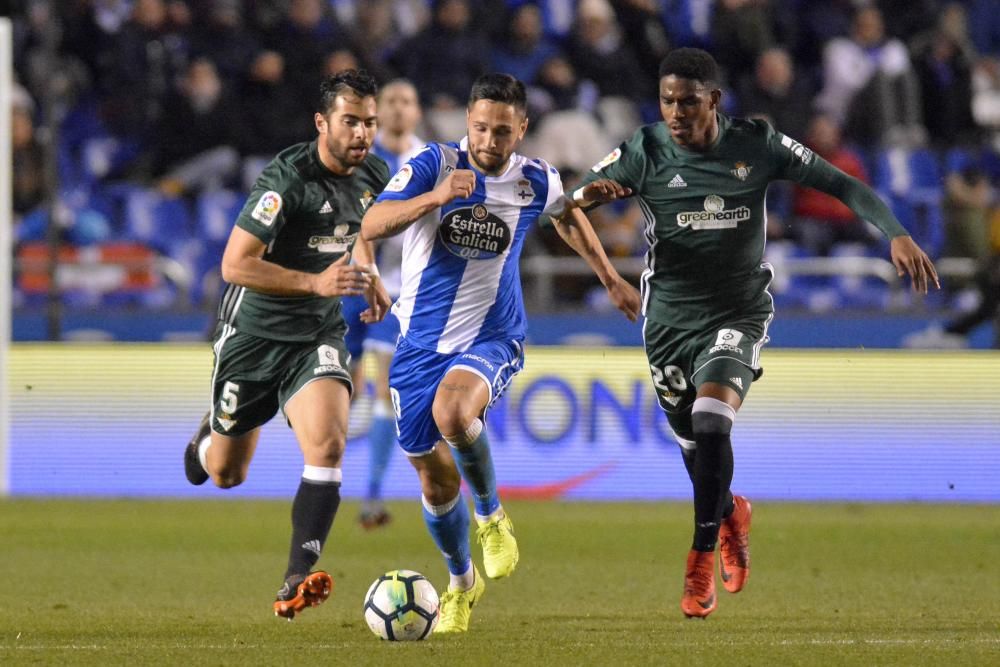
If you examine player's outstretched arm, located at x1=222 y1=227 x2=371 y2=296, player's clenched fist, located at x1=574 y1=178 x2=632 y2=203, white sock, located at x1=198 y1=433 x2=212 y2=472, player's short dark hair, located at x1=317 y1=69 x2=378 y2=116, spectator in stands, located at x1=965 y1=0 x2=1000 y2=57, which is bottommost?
white sock, located at x1=198 y1=433 x2=212 y2=472

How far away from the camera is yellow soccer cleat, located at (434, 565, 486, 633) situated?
725cm

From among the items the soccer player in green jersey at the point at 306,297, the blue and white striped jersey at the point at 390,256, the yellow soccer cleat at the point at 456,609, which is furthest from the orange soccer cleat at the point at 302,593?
the blue and white striped jersey at the point at 390,256

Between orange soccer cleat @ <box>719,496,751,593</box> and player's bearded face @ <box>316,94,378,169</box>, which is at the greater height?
player's bearded face @ <box>316,94,378,169</box>

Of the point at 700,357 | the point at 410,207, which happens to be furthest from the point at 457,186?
the point at 700,357

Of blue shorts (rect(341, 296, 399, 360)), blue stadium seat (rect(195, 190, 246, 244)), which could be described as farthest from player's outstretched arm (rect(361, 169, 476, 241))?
blue stadium seat (rect(195, 190, 246, 244))

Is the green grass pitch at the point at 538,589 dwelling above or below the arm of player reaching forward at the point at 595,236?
below

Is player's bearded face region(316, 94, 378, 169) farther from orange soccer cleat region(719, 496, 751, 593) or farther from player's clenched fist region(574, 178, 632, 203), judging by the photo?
orange soccer cleat region(719, 496, 751, 593)

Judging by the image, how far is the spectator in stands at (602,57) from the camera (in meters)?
17.1

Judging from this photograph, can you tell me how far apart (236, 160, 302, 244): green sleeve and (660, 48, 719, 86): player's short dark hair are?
5.46 feet

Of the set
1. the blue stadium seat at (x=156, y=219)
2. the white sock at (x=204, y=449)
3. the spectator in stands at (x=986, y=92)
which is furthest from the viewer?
the spectator in stands at (x=986, y=92)

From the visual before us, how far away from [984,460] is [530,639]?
303 inches

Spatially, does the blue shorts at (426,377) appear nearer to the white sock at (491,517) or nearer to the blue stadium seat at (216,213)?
the white sock at (491,517)

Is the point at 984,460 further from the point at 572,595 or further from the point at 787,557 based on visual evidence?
the point at 572,595

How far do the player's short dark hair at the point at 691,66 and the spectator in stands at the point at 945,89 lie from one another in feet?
33.5
